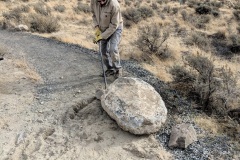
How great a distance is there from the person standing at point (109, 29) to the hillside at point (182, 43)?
1.39 meters

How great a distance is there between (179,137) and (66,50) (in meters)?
5.09

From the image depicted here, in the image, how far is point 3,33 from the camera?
10.8 metres

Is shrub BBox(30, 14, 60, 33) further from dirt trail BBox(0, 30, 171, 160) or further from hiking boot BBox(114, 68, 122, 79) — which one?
hiking boot BBox(114, 68, 122, 79)

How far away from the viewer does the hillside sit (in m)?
5.91

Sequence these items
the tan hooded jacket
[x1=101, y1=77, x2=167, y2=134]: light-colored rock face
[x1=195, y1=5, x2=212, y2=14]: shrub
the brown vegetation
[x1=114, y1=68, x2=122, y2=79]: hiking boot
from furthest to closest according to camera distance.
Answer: [x1=195, y1=5, x2=212, y2=14]: shrub < [x1=114, y1=68, x2=122, y2=79]: hiking boot < the brown vegetation < the tan hooded jacket < [x1=101, y1=77, x2=167, y2=134]: light-colored rock face

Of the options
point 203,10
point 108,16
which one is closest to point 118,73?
point 108,16

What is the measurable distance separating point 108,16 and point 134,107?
1996 mm

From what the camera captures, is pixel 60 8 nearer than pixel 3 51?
No

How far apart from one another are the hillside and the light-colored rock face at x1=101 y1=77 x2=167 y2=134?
76cm

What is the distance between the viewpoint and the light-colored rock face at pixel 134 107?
4785 millimetres

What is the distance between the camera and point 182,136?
15.9 feet

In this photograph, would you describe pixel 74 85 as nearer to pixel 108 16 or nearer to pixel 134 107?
pixel 108 16

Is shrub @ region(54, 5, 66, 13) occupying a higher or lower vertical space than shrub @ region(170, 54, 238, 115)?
lower

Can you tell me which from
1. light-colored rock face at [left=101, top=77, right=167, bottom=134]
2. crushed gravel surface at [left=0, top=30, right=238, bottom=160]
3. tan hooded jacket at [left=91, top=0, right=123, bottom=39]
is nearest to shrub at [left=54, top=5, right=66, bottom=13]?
crushed gravel surface at [left=0, top=30, right=238, bottom=160]
